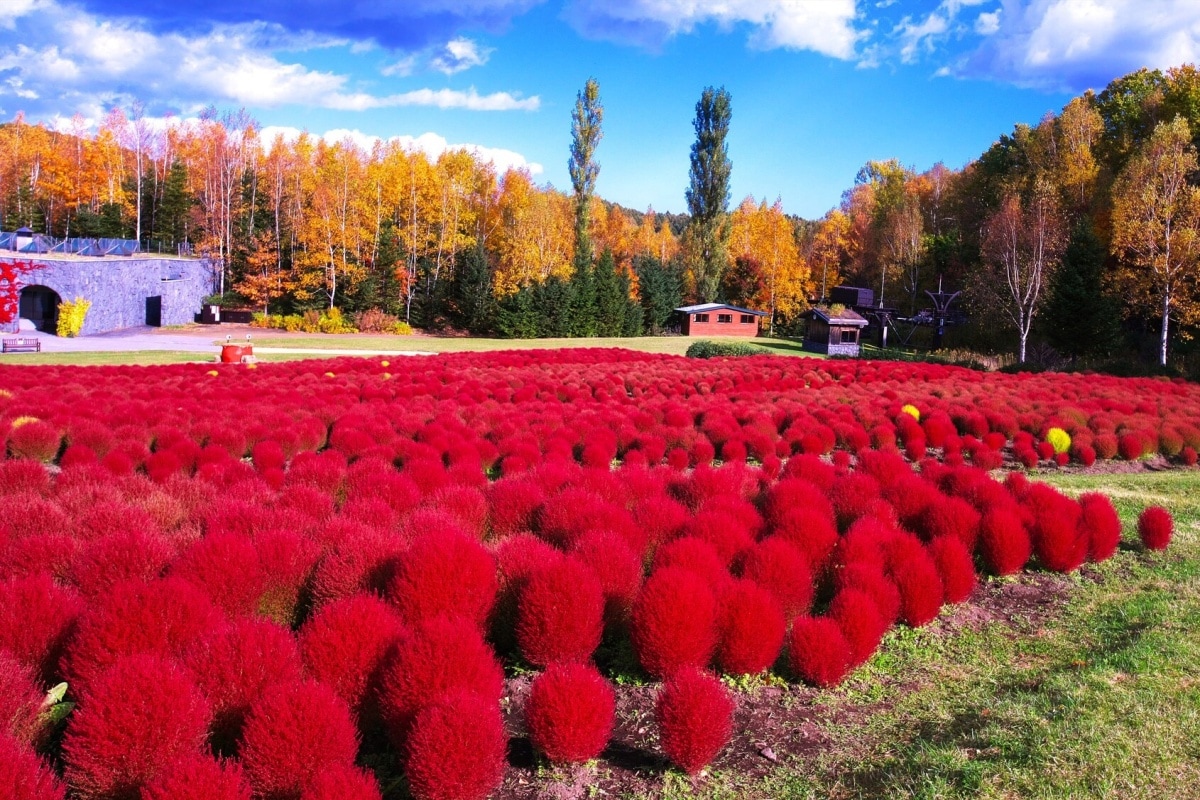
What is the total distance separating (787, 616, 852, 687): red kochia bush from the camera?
4.55 meters

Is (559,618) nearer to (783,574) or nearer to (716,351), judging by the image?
(783,574)

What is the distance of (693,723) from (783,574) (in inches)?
70.5

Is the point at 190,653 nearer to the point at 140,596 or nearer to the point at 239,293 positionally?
the point at 140,596

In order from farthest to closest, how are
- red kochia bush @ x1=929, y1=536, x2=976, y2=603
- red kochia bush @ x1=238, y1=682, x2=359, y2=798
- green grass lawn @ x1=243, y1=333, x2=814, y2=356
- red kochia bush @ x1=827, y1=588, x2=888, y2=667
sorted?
green grass lawn @ x1=243, y1=333, x2=814, y2=356
red kochia bush @ x1=929, y1=536, x2=976, y2=603
red kochia bush @ x1=827, y1=588, x2=888, y2=667
red kochia bush @ x1=238, y1=682, x2=359, y2=798

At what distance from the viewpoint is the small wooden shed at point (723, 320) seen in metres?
61.6

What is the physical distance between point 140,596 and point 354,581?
115 centimetres

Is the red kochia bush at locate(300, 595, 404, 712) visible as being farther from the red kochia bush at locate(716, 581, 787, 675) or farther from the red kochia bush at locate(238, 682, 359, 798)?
the red kochia bush at locate(716, 581, 787, 675)

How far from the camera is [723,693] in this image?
3.74 m

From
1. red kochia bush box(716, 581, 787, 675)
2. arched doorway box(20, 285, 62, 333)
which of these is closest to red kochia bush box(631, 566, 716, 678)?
red kochia bush box(716, 581, 787, 675)

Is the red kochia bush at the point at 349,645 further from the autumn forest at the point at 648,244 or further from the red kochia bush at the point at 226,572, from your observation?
the autumn forest at the point at 648,244

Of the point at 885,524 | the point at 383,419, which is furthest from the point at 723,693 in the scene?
the point at 383,419

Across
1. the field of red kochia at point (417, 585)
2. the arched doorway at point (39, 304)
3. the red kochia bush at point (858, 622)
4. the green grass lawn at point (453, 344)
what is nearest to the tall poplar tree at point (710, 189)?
the green grass lawn at point (453, 344)

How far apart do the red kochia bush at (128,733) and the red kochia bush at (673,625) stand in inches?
89.4

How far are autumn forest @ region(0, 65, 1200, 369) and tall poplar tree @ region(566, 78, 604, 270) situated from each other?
0.18 m
